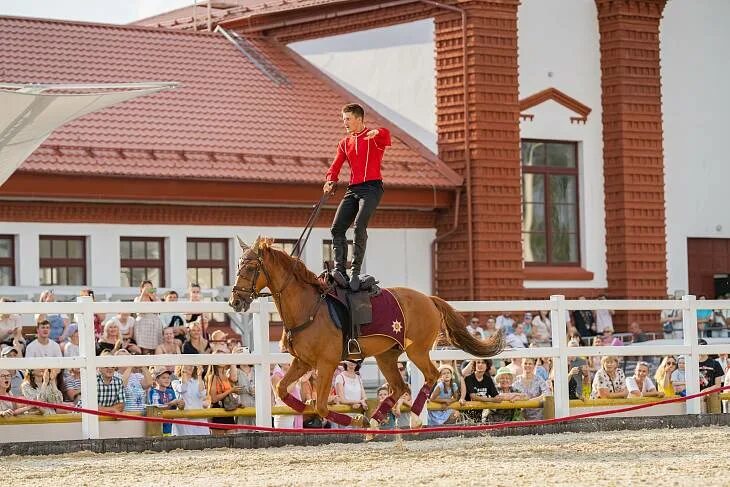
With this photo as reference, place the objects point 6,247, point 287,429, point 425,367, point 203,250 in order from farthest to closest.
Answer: point 203,250 → point 6,247 → point 425,367 → point 287,429

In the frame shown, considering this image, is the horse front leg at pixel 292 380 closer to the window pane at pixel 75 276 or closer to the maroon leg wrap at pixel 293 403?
the maroon leg wrap at pixel 293 403

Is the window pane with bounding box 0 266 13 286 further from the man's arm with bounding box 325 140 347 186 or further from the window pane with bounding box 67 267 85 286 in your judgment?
the man's arm with bounding box 325 140 347 186

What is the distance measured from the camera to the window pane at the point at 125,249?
1090 inches

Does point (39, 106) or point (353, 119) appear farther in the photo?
point (39, 106)

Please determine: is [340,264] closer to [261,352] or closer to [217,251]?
[261,352]

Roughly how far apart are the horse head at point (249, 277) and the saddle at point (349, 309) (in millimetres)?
698

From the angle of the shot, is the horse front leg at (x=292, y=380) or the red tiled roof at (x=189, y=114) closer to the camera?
the horse front leg at (x=292, y=380)

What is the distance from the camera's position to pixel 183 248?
28.2 meters

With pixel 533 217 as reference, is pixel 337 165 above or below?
below

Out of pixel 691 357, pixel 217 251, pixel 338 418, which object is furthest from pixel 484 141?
pixel 338 418

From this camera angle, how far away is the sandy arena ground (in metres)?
12.3

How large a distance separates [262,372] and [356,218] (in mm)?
1821

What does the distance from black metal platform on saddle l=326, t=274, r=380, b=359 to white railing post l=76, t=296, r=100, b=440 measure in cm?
221

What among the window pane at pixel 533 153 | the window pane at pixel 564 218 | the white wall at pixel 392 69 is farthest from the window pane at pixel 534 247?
the white wall at pixel 392 69
